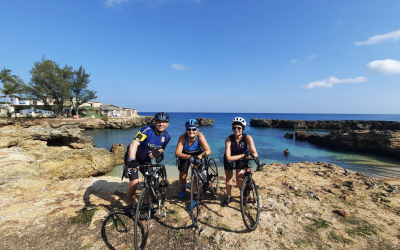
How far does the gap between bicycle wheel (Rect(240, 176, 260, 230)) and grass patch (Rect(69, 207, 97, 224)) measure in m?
3.74

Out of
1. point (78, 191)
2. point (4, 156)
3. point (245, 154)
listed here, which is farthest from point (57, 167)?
point (245, 154)

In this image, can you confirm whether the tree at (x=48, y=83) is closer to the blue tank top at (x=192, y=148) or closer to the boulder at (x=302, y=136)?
the blue tank top at (x=192, y=148)

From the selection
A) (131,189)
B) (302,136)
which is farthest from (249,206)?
(302,136)

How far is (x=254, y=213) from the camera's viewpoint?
4465 millimetres

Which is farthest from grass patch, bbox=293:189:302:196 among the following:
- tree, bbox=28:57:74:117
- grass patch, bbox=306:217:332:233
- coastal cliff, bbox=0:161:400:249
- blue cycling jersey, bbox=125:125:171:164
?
tree, bbox=28:57:74:117

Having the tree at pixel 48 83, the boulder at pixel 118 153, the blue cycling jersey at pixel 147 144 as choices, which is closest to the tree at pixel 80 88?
the tree at pixel 48 83

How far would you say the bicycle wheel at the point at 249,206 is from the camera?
3829mm

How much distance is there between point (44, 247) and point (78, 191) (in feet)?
8.82

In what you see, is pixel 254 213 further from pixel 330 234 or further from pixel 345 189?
pixel 345 189

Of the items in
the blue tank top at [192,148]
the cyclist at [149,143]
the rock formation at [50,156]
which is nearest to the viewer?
the cyclist at [149,143]

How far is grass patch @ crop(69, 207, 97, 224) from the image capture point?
388cm

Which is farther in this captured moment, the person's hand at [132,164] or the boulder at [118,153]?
the boulder at [118,153]

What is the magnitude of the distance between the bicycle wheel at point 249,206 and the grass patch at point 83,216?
3.74 m

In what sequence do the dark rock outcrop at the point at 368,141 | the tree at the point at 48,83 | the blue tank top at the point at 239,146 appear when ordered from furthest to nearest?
the tree at the point at 48,83 → the dark rock outcrop at the point at 368,141 → the blue tank top at the point at 239,146
